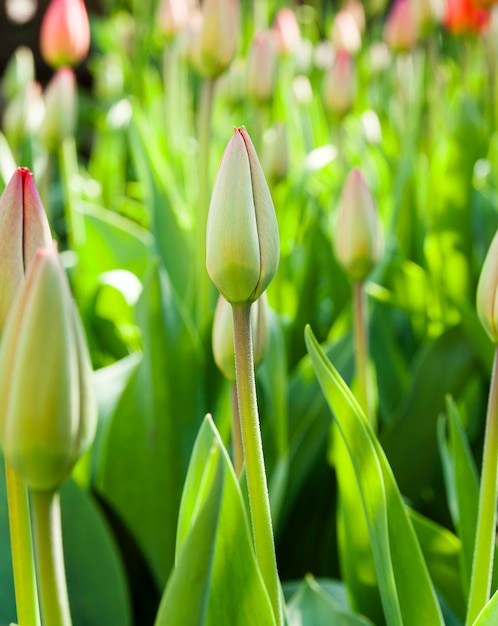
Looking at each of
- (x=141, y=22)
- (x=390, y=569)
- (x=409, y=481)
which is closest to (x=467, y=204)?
(x=409, y=481)

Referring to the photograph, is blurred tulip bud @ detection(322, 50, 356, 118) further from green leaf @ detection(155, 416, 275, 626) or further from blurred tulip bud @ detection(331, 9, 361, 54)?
green leaf @ detection(155, 416, 275, 626)

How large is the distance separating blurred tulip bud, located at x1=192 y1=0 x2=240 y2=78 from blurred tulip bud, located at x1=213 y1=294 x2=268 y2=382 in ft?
1.36

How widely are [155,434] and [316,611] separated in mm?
223

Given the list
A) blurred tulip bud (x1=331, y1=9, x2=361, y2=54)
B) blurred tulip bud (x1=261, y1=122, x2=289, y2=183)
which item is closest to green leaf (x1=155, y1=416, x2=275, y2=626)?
blurred tulip bud (x1=261, y1=122, x2=289, y2=183)

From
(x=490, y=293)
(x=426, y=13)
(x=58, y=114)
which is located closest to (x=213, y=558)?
(x=490, y=293)

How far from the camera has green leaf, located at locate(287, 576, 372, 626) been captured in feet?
1.60

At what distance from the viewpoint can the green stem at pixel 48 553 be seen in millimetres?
250

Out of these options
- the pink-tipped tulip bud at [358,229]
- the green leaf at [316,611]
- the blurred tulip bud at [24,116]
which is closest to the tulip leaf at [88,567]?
the green leaf at [316,611]

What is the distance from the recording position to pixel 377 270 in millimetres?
945

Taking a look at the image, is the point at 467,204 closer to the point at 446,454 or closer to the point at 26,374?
the point at 446,454

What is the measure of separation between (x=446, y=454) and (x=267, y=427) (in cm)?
14

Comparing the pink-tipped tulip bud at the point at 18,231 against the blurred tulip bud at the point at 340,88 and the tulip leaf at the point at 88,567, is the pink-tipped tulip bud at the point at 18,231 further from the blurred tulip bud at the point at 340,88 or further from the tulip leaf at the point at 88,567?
the blurred tulip bud at the point at 340,88

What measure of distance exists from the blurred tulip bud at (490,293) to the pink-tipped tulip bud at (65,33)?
758mm

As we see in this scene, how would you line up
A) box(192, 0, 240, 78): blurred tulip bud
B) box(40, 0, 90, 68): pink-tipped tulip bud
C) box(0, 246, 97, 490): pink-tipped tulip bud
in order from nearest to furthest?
box(0, 246, 97, 490): pink-tipped tulip bud → box(192, 0, 240, 78): blurred tulip bud → box(40, 0, 90, 68): pink-tipped tulip bud
